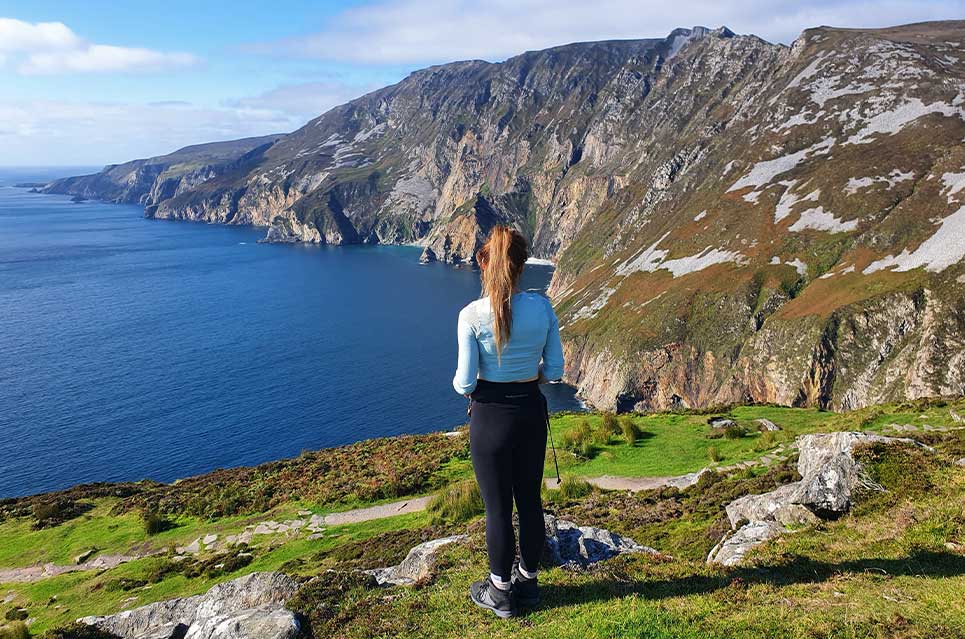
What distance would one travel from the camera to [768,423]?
27.4m

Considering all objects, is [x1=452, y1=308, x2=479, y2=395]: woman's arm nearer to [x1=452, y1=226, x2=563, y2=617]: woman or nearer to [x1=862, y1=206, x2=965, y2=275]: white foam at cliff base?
[x1=452, y1=226, x2=563, y2=617]: woman

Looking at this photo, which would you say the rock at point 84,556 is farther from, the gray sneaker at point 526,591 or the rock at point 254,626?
the gray sneaker at point 526,591

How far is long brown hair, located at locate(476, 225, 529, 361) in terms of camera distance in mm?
7047

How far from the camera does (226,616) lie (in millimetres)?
9852

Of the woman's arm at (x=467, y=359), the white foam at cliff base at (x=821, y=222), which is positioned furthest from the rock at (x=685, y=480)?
the white foam at cliff base at (x=821, y=222)

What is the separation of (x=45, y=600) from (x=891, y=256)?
89.3 m

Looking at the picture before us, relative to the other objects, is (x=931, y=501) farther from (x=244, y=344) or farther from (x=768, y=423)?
(x=244, y=344)

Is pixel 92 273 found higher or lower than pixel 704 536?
lower

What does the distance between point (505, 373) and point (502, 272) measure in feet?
4.26

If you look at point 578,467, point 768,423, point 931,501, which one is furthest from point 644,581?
point 768,423

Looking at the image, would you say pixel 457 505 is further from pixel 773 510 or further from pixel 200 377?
pixel 200 377

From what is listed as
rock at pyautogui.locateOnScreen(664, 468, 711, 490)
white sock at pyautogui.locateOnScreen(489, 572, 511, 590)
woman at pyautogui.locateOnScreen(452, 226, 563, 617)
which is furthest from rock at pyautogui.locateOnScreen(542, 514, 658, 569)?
rock at pyautogui.locateOnScreen(664, 468, 711, 490)

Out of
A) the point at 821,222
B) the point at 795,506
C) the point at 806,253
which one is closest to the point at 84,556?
the point at 795,506

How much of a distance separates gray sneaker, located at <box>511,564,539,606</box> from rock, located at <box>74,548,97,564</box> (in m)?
25.7
